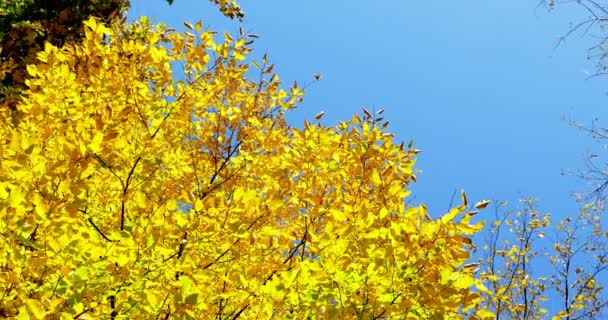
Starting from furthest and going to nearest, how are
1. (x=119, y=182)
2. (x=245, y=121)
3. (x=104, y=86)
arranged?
1. (x=245, y=121)
2. (x=104, y=86)
3. (x=119, y=182)

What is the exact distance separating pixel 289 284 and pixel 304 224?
4.82ft

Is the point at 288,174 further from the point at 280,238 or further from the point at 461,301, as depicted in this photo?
the point at 461,301

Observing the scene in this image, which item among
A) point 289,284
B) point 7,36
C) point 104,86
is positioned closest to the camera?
point 289,284

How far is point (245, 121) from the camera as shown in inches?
195

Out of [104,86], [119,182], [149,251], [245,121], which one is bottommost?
[149,251]

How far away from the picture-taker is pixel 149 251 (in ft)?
9.53

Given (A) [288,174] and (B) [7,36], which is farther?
(B) [7,36]

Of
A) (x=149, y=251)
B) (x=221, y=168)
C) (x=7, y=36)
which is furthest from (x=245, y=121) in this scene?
(x=7, y=36)

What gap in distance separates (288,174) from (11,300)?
2382 mm

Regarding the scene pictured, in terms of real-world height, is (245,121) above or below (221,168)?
above

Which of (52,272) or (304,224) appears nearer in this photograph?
(52,272)

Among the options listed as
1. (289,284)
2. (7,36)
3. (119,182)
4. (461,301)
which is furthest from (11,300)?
(7,36)

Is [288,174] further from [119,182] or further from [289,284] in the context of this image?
[289,284]

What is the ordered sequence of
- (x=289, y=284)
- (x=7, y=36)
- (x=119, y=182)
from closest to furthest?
1. (x=289, y=284)
2. (x=119, y=182)
3. (x=7, y=36)
